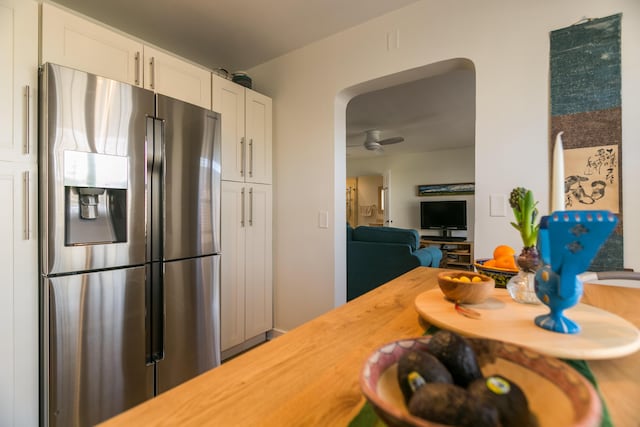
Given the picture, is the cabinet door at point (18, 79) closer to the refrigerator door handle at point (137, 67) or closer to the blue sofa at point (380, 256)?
the refrigerator door handle at point (137, 67)

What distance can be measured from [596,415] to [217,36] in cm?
288

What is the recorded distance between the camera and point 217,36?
2.39 m

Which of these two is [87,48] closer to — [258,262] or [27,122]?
[27,122]

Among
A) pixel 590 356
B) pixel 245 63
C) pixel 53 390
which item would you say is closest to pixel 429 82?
pixel 245 63

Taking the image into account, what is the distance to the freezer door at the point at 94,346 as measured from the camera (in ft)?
4.36

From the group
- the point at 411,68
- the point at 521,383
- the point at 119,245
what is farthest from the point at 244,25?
the point at 521,383

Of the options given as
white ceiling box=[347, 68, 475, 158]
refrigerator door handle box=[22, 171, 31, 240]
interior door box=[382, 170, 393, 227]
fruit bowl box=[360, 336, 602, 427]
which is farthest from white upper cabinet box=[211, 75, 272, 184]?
interior door box=[382, 170, 393, 227]

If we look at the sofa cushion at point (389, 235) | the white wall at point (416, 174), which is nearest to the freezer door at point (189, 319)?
the sofa cushion at point (389, 235)

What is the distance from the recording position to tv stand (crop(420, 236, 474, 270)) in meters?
5.73

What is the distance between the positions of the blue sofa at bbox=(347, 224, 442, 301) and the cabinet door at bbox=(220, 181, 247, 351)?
144 centimetres

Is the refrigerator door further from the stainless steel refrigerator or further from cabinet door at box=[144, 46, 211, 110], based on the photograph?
A: cabinet door at box=[144, 46, 211, 110]

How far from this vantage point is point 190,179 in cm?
185

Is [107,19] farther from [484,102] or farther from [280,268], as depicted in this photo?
[484,102]

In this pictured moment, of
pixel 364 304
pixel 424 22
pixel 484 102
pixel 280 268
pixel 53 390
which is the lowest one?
pixel 53 390
